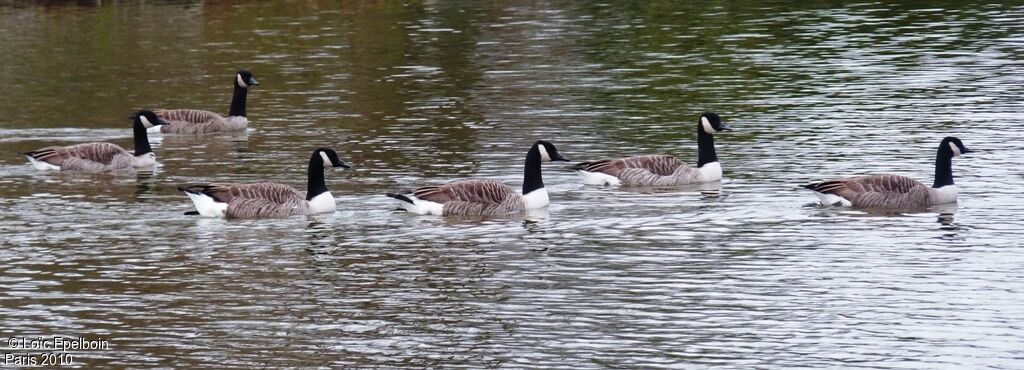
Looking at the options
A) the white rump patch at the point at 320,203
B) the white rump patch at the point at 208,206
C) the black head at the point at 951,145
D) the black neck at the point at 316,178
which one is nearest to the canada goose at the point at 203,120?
the white rump patch at the point at 208,206

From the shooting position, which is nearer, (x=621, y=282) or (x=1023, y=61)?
(x=621, y=282)

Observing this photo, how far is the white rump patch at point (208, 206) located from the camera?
23750 millimetres

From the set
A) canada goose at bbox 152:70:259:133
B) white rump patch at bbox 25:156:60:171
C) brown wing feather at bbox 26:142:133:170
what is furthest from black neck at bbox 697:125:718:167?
canada goose at bbox 152:70:259:133

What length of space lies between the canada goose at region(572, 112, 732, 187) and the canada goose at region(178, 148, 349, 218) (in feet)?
14.3

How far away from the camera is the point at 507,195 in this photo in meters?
24.2

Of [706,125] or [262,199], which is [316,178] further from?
[706,125]

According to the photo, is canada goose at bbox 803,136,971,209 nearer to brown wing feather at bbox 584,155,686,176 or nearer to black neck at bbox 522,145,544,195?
brown wing feather at bbox 584,155,686,176

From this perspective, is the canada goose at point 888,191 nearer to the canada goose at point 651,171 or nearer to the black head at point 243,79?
the canada goose at point 651,171

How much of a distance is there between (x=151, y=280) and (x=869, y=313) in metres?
8.20

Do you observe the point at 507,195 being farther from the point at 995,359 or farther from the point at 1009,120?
the point at 1009,120

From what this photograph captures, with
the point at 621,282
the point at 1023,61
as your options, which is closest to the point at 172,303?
the point at 621,282

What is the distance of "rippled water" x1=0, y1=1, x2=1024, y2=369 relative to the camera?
1686cm

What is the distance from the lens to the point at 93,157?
96.4 ft

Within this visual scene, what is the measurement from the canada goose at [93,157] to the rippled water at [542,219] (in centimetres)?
28
